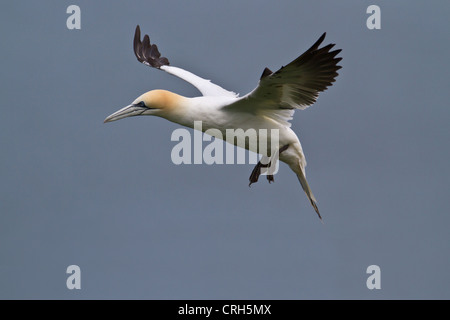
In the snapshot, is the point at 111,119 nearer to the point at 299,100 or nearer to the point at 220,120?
the point at 220,120

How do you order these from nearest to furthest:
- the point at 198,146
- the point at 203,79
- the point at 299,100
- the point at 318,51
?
1. the point at 318,51
2. the point at 299,100
3. the point at 198,146
4. the point at 203,79

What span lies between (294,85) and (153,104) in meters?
1.68

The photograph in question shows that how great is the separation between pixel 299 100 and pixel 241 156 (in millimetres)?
1221

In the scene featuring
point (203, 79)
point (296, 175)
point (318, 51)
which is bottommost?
point (296, 175)

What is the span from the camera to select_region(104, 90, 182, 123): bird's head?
31.0 feet

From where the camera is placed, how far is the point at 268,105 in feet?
30.3

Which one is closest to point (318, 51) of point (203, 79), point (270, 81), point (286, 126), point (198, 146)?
point (270, 81)

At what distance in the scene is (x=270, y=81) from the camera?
28.3 ft

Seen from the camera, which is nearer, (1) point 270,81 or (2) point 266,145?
(1) point 270,81

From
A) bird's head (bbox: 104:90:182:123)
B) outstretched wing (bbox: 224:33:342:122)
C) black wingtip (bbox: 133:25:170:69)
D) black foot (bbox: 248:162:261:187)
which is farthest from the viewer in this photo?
black wingtip (bbox: 133:25:170:69)

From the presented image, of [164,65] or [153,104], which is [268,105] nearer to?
[153,104]

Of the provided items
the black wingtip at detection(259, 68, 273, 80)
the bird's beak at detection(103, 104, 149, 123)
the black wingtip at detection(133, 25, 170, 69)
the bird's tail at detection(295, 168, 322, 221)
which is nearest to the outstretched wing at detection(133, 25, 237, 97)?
the black wingtip at detection(133, 25, 170, 69)

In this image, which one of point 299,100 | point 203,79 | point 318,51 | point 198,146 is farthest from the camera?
point 203,79

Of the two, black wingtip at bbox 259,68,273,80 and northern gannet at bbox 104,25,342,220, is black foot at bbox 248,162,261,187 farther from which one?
black wingtip at bbox 259,68,273,80
